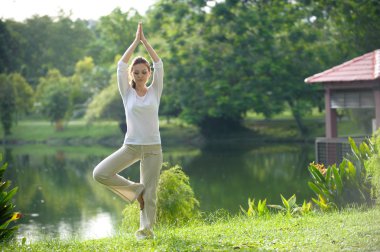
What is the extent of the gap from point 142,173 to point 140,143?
0.33m

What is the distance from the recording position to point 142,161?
294 inches

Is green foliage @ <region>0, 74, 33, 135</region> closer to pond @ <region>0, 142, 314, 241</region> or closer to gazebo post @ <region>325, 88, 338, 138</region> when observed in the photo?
pond @ <region>0, 142, 314, 241</region>

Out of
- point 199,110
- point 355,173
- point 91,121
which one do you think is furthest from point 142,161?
point 91,121

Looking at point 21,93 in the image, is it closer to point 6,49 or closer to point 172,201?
point 6,49

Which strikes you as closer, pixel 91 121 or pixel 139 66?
pixel 139 66

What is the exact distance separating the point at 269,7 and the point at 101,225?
29.3 meters

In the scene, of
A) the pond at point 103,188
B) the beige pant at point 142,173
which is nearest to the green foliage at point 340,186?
the pond at point 103,188

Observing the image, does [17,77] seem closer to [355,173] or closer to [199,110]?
[199,110]

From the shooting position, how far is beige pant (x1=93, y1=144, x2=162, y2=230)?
7.38 metres

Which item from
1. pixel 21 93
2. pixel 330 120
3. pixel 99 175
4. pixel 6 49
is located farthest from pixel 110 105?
pixel 99 175

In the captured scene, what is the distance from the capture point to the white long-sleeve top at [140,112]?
7367mm

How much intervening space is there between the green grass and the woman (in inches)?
17.4

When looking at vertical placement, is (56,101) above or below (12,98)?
below

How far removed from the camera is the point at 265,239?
7.31 meters
